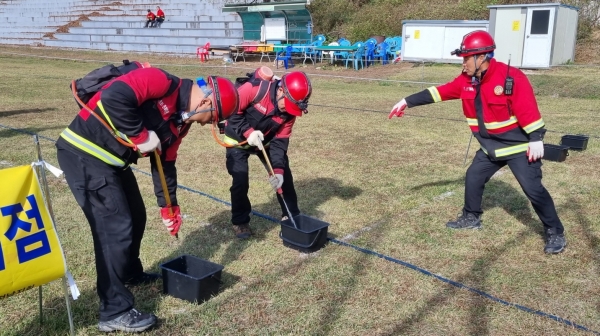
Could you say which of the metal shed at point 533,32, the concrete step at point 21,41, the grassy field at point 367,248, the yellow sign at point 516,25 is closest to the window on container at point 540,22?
the metal shed at point 533,32

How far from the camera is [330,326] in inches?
143

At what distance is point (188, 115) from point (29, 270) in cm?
120

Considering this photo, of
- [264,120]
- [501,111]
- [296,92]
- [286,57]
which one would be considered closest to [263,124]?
[264,120]

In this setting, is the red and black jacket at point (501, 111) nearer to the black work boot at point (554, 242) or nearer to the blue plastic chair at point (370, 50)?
the black work boot at point (554, 242)

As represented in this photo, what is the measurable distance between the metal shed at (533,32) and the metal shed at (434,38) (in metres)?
1.56

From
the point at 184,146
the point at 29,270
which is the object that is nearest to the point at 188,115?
the point at 29,270

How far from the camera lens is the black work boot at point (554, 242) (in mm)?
4738

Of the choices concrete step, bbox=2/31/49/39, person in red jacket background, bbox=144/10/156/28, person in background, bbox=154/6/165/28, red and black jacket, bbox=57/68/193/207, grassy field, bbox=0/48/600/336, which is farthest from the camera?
concrete step, bbox=2/31/49/39

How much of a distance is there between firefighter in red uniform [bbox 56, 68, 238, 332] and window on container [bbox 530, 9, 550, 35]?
17514 mm

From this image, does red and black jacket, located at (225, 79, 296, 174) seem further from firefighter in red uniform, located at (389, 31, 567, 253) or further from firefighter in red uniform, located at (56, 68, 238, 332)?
firefighter in red uniform, located at (389, 31, 567, 253)

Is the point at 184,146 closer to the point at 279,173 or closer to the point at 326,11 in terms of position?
the point at 279,173

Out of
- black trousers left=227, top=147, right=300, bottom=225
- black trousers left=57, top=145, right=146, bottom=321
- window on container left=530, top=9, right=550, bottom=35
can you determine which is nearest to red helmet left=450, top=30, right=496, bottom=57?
black trousers left=227, top=147, right=300, bottom=225

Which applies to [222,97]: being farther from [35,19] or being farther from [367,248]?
[35,19]

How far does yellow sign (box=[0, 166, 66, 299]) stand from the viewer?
2723 mm
